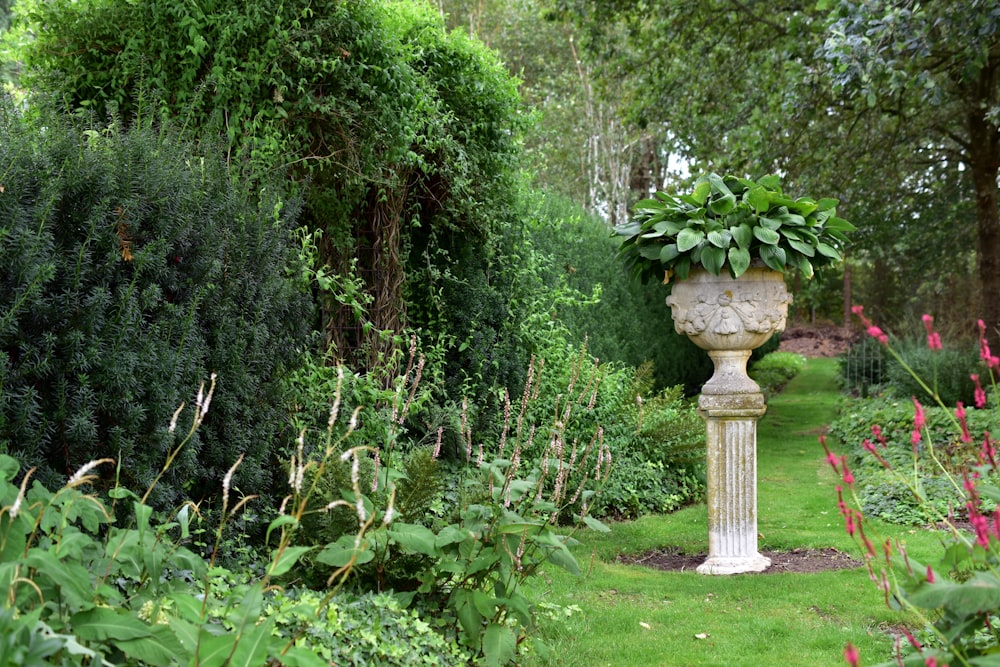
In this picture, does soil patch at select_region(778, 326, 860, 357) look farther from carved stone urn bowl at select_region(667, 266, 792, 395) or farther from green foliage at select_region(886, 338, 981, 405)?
carved stone urn bowl at select_region(667, 266, 792, 395)

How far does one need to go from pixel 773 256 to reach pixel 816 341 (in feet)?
79.9

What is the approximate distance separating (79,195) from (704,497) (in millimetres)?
6130

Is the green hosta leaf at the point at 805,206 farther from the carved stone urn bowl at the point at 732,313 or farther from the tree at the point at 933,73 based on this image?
the tree at the point at 933,73

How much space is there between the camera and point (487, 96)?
6.34m

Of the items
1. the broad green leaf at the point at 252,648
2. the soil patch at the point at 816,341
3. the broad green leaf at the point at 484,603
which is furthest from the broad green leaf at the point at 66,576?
the soil patch at the point at 816,341

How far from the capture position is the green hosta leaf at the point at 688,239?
17.0 feet

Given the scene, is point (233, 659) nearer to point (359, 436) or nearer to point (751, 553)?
point (359, 436)

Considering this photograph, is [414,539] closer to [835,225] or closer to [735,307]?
[735,307]

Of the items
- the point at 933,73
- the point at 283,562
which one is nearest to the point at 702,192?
the point at 283,562

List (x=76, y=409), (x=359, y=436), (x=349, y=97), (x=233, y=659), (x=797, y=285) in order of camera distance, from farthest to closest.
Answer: (x=797, y=285), (x=349, y=97), (x=359, y=436), (x=76, y=409), (x=233, y=659)

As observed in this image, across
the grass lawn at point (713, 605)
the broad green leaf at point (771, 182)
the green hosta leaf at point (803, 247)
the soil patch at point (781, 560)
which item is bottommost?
the soil patch at point (781, 560)

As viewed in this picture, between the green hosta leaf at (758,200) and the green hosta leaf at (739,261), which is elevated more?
the green hosta leaf at (758,200)

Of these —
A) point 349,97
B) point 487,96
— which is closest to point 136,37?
point 349,97

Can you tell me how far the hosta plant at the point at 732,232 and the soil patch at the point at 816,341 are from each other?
21.5 m
